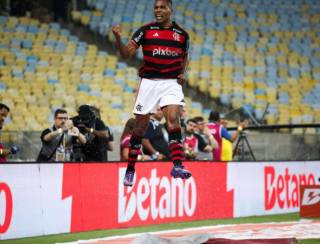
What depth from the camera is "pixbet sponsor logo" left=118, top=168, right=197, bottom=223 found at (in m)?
12.4

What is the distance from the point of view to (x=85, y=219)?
11.6 m

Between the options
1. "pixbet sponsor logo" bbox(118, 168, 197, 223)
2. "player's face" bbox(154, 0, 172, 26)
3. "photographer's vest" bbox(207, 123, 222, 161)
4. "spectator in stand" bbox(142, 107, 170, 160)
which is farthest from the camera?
"photographer's vest" bbox(207, 123, 222, 161)

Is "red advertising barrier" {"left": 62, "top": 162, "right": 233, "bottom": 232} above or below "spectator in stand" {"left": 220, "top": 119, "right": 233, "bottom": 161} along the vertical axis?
below

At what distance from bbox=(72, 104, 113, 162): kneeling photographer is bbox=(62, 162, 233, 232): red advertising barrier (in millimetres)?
654

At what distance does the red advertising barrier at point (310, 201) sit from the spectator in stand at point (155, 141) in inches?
90.5

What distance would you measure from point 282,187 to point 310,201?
8.26ft

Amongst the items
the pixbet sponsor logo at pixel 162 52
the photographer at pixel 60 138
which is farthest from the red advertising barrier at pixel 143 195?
the pixbet sponsor logo at pixel 162 52

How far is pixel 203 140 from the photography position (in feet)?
51.0

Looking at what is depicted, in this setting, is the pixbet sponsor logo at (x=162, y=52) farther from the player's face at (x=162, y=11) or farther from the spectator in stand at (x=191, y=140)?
the spectator in stand at (x=191, y=140)

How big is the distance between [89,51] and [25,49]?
8.07 feet

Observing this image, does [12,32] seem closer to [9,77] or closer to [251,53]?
[9,77]

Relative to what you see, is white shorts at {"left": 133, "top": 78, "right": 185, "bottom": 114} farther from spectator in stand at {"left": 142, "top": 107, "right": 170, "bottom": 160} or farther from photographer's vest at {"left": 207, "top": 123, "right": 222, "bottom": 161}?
photographer's vest at {"left": 207, "top": 123, "right": 222, "bottom": 161}

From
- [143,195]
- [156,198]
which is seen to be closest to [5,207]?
[143,195]

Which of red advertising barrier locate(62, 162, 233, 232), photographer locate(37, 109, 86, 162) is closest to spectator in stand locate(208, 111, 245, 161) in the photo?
red advertising barrier locate(62, 162, 233, 232)
